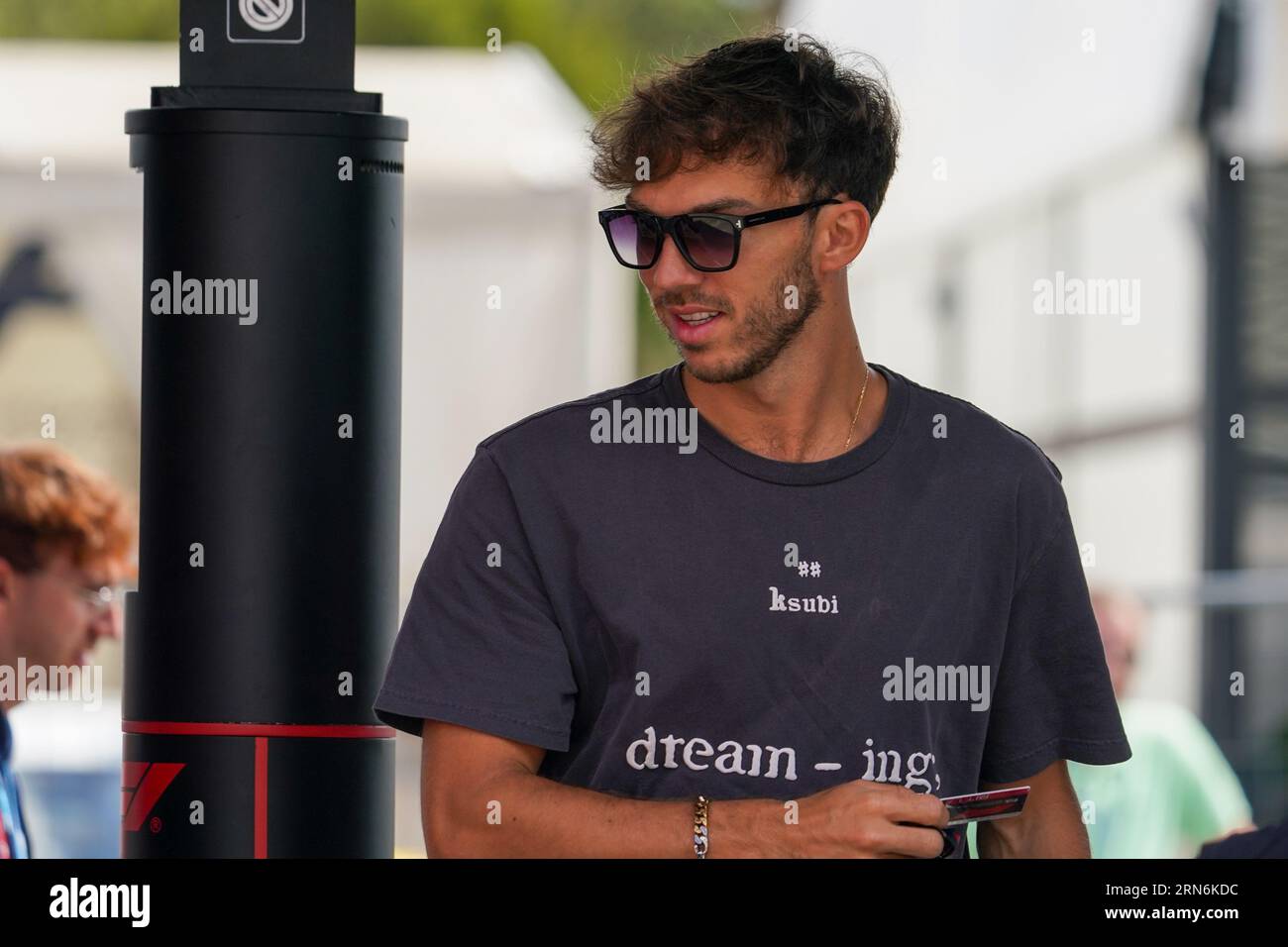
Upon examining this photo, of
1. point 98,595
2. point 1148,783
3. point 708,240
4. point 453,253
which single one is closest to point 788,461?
point 708,240

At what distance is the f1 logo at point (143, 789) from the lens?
2178mm

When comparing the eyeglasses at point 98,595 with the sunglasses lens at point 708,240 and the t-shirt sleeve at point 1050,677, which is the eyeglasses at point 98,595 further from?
the t-shirt sleeve at point 1050,677

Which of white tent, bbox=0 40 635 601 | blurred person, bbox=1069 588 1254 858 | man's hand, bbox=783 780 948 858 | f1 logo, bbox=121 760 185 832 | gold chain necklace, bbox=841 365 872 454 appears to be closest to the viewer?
man's hand, bbox=783 780 948 858

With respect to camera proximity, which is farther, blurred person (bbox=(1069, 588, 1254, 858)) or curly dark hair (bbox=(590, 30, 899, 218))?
blurred person (bbox=(1069, 588, 1254, 858))

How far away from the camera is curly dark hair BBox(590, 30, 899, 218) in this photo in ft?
7.47

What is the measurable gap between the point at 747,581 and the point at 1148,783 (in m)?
2.95

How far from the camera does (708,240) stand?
2223mm

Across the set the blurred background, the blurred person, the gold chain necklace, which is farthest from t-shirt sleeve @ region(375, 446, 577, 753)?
the blurred background

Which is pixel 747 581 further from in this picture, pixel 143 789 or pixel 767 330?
pixel 143 789

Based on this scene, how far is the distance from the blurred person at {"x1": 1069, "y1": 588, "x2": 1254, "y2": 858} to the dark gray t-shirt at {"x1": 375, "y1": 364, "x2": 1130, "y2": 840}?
97.2 inches

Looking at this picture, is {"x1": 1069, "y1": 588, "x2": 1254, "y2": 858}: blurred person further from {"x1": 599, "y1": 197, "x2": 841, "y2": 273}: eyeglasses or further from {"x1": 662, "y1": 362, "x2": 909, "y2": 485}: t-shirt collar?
{"x1": 599, "y1": 197, "x2": 841, "y2": 273}: eyeglasses

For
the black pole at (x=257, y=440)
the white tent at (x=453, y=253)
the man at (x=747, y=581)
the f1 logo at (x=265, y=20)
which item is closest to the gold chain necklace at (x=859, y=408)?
the man at (x=747, y=581)

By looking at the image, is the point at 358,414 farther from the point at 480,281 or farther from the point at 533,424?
the point at 480,281

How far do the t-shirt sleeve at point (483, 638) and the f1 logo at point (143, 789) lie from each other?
270mm
